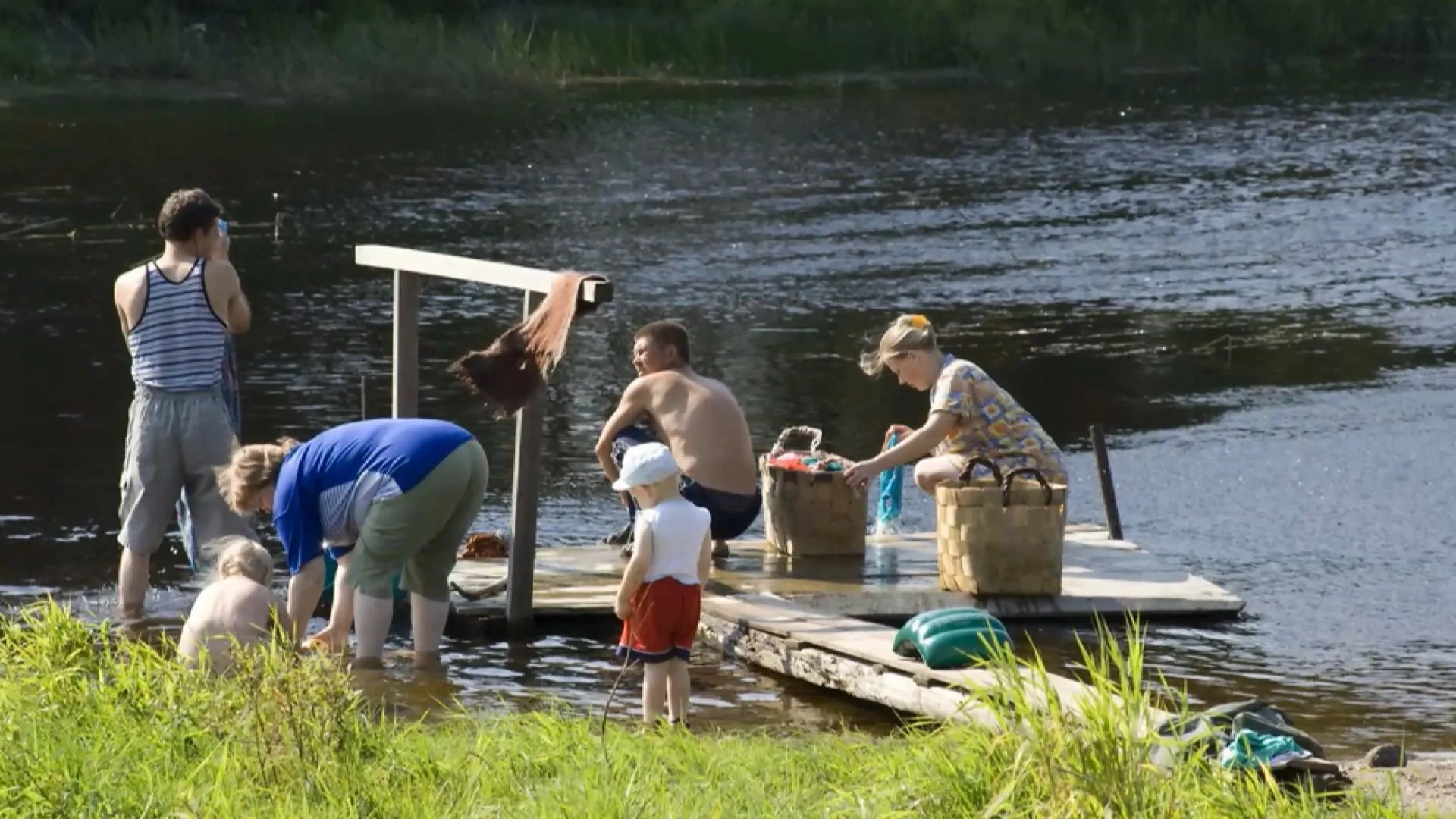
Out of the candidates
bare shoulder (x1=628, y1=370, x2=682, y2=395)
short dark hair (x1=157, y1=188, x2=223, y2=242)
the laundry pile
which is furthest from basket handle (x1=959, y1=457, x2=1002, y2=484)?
short dark hair (x1=157, y1=188, x2=223, y2=242)

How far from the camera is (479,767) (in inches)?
232

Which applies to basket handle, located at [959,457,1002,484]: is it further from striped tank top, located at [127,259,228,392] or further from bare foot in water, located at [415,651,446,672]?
striped tank top, located at [127,259,228,392]

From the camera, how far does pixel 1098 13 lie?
53031 millimetres

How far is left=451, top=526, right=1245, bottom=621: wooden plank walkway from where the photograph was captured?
30.3 feet

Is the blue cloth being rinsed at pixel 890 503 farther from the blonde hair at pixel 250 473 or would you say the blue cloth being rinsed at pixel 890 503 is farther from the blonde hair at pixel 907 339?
the blonde hair at pixel 250 473

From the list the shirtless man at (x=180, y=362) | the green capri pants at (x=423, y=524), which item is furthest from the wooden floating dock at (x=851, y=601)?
the shirtless man at (x=180, y=362)

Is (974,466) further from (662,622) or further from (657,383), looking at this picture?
(662,622)

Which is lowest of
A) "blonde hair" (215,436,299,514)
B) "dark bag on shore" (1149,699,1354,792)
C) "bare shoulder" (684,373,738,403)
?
"dark bag on shore" (1149,699,1354,792)

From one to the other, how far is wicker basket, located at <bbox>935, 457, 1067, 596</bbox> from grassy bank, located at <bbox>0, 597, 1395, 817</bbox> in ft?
8.54

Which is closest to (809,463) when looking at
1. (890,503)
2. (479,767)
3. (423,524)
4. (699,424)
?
(699,424)

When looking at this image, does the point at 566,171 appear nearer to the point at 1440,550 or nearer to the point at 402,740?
the point at 1440,550

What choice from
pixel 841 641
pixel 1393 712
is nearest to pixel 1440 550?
pixel 1393 712

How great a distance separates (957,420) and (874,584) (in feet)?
2.48

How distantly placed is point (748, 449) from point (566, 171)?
21.5 metres
